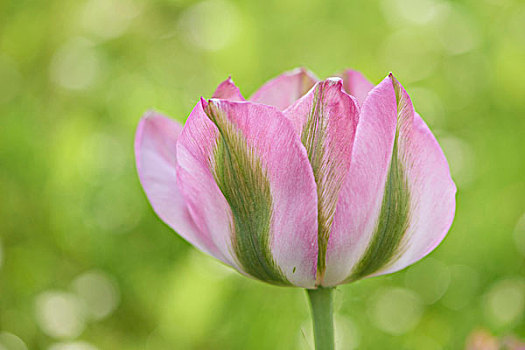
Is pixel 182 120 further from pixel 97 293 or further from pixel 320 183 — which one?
pixel 320 183

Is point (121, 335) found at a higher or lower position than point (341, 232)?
lower

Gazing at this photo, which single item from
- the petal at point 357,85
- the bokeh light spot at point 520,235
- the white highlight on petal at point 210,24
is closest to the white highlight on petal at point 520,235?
the bokeh light spot at point 520,235

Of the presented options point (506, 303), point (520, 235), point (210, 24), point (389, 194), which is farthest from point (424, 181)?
point (210, 24)

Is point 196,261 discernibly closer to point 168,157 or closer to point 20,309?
point 20,309

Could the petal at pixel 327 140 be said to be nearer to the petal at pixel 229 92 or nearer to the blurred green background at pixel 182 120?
the petal at pixel 229 92

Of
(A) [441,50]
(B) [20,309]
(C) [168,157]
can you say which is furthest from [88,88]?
(C) [168,157]
